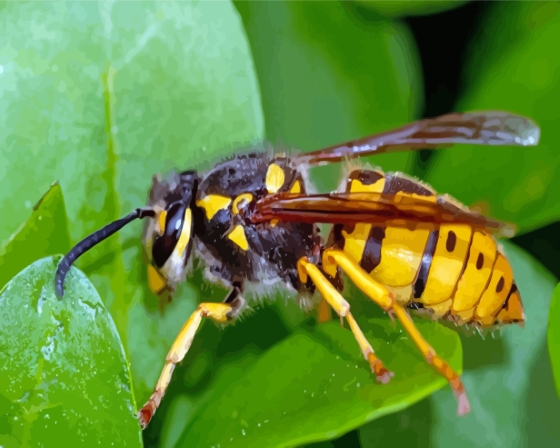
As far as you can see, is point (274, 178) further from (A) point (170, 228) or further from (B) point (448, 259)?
(B) point (448, 259)

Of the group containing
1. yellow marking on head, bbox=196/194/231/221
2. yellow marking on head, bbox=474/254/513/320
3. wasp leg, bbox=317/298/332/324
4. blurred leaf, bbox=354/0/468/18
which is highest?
blurred leaf, bbox=354/0/468/18

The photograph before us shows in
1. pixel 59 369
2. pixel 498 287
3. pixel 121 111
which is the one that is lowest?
pixel 498 287

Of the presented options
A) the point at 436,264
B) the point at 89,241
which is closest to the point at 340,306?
the point at 436,264

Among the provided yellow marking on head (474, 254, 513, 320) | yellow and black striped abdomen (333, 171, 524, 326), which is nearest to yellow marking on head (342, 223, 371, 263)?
yellow and black striped abdomen (333, 171, 524, 326)

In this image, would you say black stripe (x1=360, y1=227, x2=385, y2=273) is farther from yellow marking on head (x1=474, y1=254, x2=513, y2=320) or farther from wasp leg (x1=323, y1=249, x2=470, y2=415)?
yellow marking on head (x1=474, y1=254, x2=513, y2=320)

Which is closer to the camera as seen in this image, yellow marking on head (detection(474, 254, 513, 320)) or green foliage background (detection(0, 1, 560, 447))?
green foliage background (detection(0, 1, 560, 447))

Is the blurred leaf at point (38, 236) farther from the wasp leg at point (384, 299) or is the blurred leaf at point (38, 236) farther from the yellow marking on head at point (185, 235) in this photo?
the wasp leg at point (384, 299)

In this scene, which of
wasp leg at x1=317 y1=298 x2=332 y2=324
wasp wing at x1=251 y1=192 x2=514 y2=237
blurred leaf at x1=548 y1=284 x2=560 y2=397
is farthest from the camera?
wasp leg at x1=317 y1=298 x2=332 y2=324
